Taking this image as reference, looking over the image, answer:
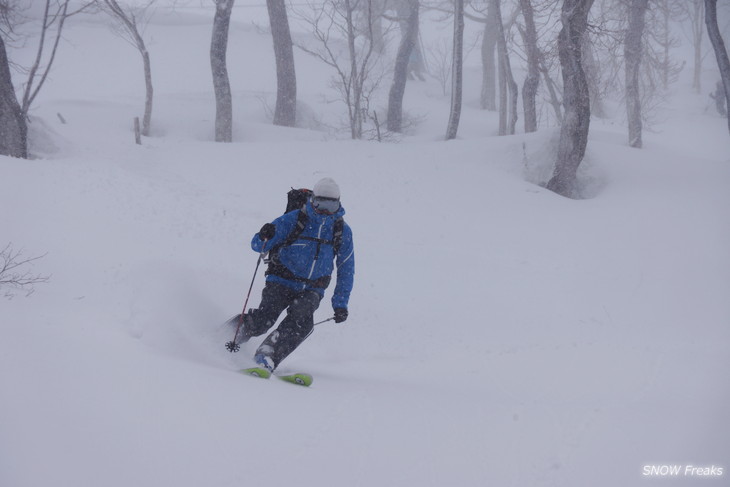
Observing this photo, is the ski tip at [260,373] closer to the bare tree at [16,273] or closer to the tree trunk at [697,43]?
the bare tree at [16,273]

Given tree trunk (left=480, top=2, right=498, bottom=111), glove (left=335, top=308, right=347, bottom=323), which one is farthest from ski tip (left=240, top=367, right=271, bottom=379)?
tree trunk (left=480, top=2, right=498, bottom=111)

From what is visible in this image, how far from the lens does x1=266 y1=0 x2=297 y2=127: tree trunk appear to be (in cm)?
1770

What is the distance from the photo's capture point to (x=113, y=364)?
145 inches

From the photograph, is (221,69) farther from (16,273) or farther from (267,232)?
(267,232)

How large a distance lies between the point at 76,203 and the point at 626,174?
36.6 feet

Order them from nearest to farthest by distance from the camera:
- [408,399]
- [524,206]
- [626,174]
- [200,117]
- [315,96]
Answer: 1. [408,399]
2. [524,206]
3. [626,174]
4. [200,117]
5. [315,96]

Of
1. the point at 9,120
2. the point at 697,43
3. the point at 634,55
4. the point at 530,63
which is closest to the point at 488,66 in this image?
the point at 634,55

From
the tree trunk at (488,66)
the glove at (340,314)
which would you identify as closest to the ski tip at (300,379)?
the glove at (340,314)

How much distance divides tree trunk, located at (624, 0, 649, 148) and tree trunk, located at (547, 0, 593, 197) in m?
5.41

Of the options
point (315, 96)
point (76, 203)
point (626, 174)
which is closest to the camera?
point (76, 203)

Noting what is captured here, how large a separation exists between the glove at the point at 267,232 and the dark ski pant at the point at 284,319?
54 centimetres

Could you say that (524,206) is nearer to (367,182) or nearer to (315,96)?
(367,182)

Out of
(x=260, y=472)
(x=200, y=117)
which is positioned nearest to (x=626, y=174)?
(x=260, y=472)

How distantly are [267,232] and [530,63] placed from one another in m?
12.6
